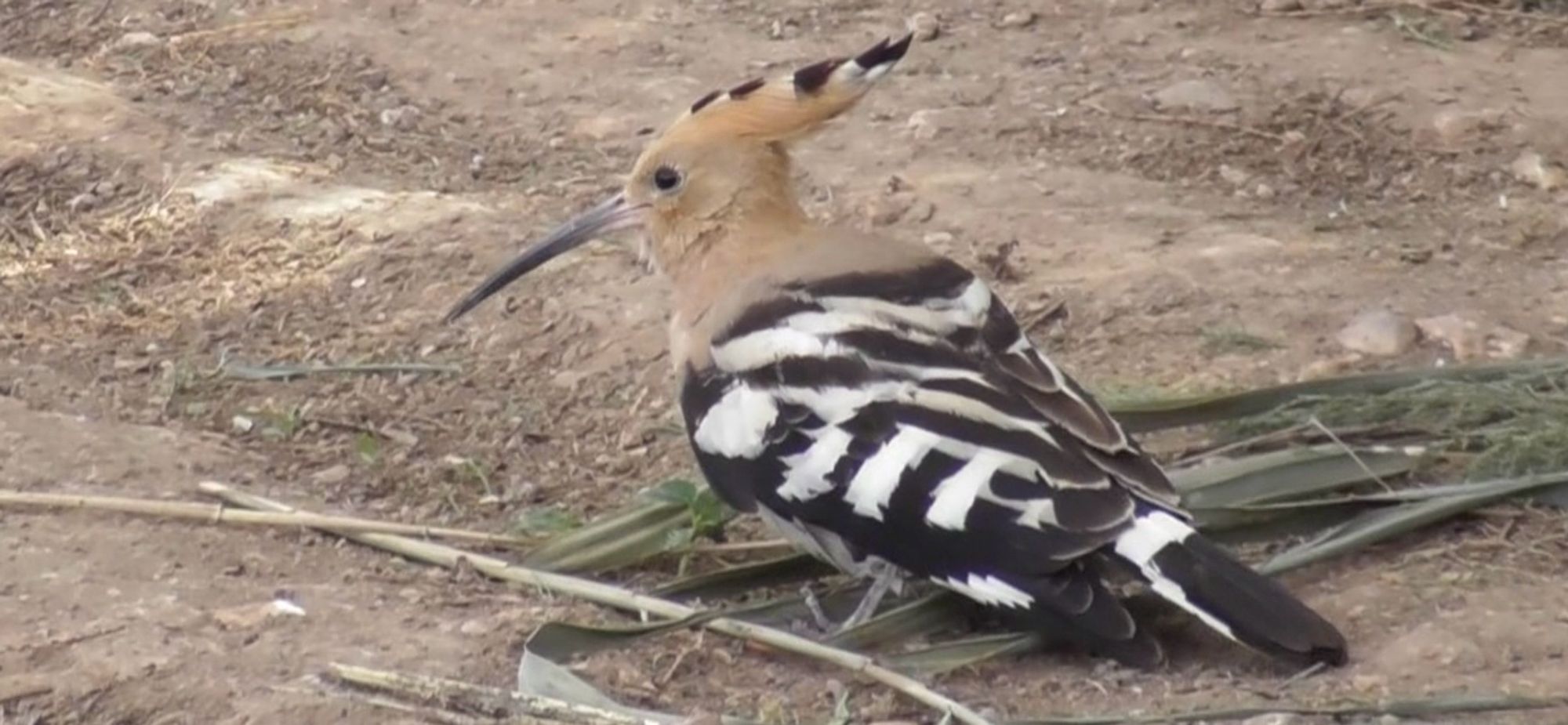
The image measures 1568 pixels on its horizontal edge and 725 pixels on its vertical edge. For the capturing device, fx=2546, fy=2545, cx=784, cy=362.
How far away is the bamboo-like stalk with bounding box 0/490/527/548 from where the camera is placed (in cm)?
329

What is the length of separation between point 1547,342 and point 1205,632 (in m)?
1.05

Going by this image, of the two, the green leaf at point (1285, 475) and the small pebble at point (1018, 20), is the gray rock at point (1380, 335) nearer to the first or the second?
the green leaf at point (1285, 475)

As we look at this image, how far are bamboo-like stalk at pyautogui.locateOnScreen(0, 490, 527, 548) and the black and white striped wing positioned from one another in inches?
14.5

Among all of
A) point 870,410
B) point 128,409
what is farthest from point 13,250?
point 870,410

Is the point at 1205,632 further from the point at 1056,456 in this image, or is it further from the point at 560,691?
the point at 560,691

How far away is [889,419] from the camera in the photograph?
293cm

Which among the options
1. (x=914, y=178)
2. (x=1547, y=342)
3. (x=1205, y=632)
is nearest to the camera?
(x=1205, y=632)

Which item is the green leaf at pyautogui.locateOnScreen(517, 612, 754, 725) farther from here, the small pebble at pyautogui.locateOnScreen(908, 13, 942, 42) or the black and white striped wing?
the small pebble at pyautogui.locateOnScreen(908, 13, 942, 42)

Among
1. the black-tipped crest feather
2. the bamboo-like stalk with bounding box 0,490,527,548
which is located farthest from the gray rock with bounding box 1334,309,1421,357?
the bamboo-like stalk with bounding box 0,490,527,548

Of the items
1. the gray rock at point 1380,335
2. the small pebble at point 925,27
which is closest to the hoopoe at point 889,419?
the gray rock at point 1380,335

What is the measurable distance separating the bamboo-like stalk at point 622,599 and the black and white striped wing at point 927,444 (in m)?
0.15

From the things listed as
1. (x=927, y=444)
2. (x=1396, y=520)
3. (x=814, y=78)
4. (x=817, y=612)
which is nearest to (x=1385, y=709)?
(x=1396, y=520)

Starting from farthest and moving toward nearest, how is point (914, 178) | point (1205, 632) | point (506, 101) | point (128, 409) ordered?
point (506, 101) → point (914, 178) → point (128, 409) → point (1205, 632)

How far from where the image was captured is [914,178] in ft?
14.8
